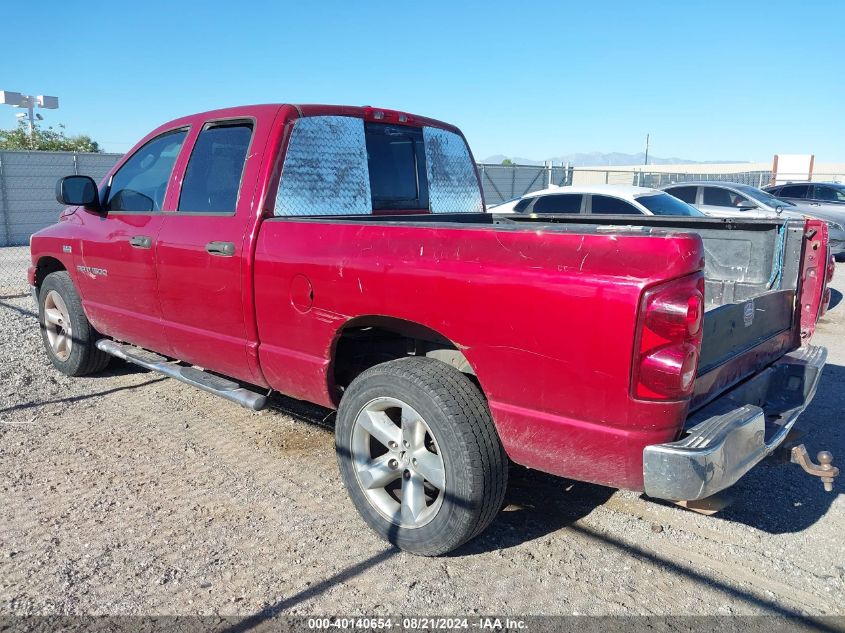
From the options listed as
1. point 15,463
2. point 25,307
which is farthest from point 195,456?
point 25,307

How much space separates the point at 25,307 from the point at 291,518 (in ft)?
23.5

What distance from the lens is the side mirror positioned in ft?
16.4

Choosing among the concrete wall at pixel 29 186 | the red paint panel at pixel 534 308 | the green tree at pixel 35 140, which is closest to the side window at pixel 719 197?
the red paint panel at pixel 534 308

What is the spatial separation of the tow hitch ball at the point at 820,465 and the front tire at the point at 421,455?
1384 mm

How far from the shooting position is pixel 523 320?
2.78 meters

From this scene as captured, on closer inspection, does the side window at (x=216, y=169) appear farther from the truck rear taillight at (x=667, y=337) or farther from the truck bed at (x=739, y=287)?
the truck rear taillight at (x=667, y=337)

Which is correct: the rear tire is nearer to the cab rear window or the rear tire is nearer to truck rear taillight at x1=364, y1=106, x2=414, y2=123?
the cab rear window

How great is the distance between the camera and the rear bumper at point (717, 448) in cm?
258

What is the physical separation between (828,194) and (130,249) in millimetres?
17466

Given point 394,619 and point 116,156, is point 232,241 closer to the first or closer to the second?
point 394,619

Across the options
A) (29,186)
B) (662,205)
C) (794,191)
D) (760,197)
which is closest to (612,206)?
(662,205)

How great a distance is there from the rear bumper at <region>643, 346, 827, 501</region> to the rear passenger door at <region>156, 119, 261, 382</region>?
2.33 meters

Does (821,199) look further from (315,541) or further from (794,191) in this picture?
(315,541)

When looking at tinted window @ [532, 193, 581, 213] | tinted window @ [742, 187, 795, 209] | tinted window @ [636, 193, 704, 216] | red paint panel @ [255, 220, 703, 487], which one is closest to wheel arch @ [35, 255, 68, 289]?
red paint panel @ [255, 220, 703, 487]
